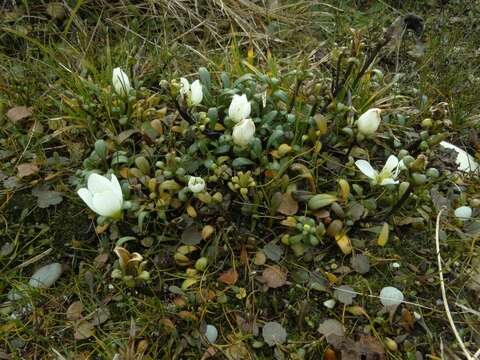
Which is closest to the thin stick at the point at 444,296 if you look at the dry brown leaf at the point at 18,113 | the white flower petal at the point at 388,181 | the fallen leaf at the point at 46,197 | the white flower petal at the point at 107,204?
the white flower petal at the point at 388,181

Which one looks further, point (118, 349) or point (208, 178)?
point (208, 178)

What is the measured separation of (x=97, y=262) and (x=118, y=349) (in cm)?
38

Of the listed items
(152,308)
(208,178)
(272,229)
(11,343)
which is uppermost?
(208,178)

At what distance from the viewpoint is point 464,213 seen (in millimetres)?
2262

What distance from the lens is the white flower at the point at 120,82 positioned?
2373 mm

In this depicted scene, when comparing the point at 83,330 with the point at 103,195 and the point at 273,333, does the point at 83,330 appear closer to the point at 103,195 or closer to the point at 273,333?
the point at 103,195

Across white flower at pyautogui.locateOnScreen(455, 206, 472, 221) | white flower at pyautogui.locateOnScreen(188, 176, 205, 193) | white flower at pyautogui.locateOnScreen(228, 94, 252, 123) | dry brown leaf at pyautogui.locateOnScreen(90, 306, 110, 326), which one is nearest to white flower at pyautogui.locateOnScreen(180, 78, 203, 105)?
white flower at pyautogui.locateOnScreen(228, 94, 252, 123)

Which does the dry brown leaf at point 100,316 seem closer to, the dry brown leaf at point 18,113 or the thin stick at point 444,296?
the dry brown leaf at point 18,113

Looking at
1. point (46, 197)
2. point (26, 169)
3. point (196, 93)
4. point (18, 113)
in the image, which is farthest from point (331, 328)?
point (18, 113)

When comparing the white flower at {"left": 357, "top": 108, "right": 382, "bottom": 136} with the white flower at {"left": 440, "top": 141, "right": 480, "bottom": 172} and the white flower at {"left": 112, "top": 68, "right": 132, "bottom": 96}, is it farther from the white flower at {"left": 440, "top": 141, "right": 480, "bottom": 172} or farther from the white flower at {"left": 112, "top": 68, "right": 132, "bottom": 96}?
the white flower at {"left": 112, "top": 68, "right": 132, "bottom": 96}

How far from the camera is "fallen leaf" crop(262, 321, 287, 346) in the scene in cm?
191

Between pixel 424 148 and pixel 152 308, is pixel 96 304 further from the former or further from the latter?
pixel 424 148

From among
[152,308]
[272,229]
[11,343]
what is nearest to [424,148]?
[272,229]

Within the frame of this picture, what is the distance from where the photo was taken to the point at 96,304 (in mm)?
2020
